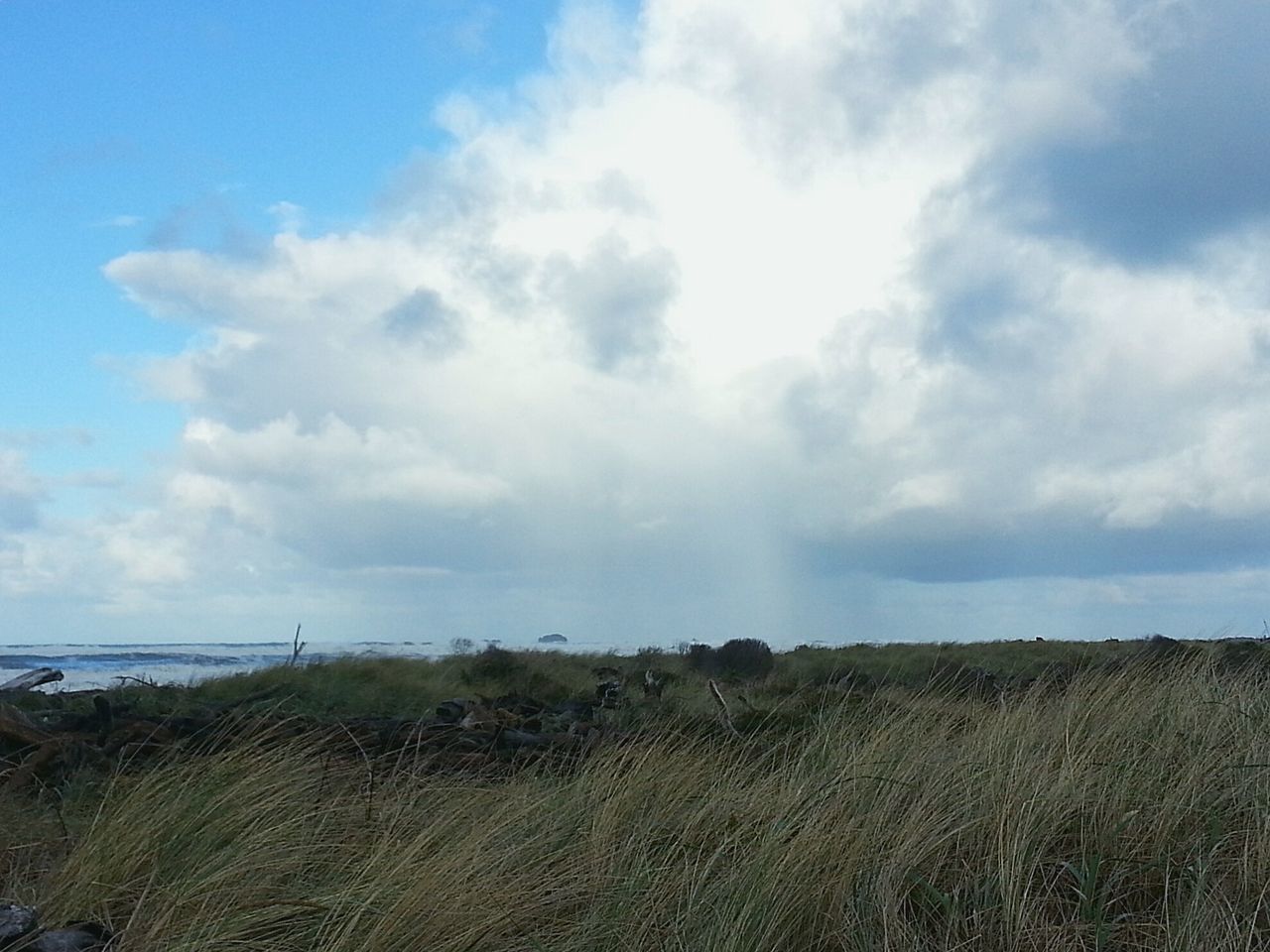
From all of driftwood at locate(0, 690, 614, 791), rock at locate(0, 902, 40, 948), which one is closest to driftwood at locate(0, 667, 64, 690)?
driftwood at locate(0, 690, 614, 791)

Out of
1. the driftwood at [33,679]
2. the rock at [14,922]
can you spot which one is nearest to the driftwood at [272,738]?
the rock at [14,922]

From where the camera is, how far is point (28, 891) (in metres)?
3.54

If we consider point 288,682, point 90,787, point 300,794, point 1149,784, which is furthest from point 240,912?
point 288,682

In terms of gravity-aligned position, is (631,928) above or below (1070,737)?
below

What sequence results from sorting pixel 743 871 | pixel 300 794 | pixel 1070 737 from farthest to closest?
pixel 1070 737
pixel 300 794
pixel 743 871

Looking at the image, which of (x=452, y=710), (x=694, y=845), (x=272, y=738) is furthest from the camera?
(x=452, y=710)

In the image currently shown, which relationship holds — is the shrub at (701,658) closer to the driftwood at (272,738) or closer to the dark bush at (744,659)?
the dark bush at (744,659)

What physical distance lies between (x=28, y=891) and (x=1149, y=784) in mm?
4045

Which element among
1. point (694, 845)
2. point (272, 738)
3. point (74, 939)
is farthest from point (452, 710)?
point (74, 939)

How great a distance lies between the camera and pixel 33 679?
9.62 meters

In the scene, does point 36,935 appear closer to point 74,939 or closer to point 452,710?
point 74,939

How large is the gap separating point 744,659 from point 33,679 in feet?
39.0

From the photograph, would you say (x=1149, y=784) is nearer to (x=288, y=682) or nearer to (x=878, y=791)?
(x=878, y=791)

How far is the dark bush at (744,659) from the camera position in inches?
710
